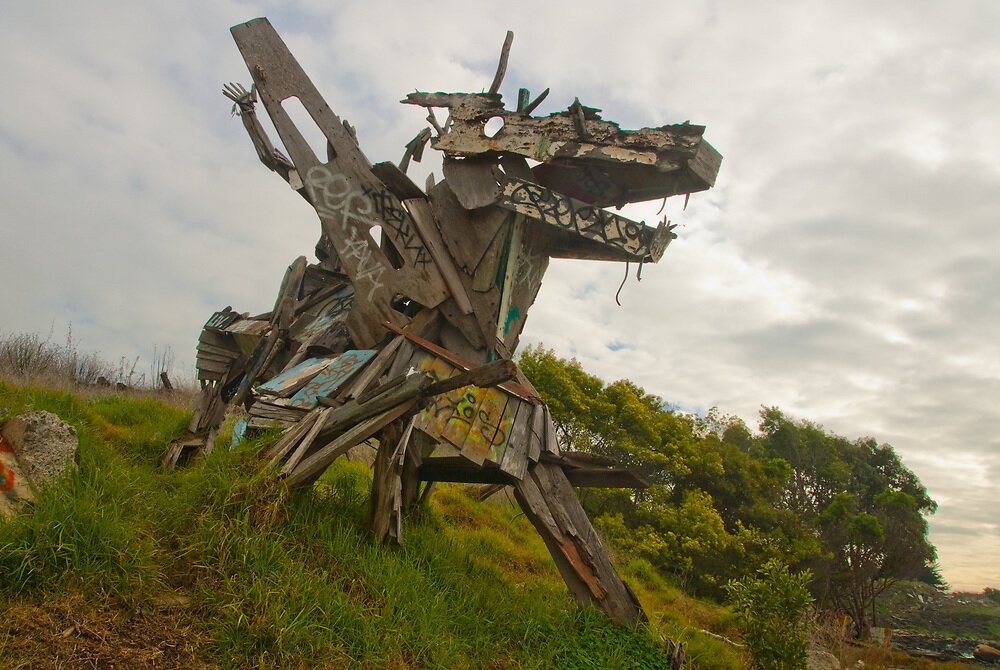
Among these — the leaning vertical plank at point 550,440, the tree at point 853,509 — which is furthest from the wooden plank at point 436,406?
the tree at point 853,509

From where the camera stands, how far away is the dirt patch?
355cm

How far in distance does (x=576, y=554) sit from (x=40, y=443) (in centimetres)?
535

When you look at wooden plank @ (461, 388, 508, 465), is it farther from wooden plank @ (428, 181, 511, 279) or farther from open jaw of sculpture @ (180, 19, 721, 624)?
wooden plank @ (428, 181, 511, 279)

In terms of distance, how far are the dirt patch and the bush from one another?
18.8 feet

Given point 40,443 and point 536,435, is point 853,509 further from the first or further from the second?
point 40,443

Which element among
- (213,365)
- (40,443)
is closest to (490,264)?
(40,443)

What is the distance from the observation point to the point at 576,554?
22.4ft

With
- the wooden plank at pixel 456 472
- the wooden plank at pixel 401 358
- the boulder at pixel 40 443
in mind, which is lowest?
the boulder at pixel 40 443

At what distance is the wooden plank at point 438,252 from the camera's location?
24.1 feet

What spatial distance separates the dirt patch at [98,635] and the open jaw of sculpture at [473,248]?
2.32 meters

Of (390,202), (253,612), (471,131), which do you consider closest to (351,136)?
(390,202)

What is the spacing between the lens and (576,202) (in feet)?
24.3

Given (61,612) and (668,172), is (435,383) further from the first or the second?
(668,172)

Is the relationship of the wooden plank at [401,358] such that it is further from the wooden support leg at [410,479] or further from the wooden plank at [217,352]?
the wooden plank at [217,352]
